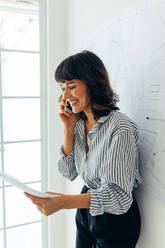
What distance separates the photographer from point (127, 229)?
3.05 ft

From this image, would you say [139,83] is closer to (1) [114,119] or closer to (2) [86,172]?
(1) [114,119]

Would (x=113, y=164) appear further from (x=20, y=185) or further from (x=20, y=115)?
(x=20, y=115)

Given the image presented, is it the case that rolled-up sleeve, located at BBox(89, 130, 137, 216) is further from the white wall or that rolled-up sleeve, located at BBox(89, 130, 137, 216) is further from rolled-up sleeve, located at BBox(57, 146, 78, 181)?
rolled-up sleeve, located at BBox(57, 146, 78, 181)

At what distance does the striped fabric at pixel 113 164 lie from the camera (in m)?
0.85

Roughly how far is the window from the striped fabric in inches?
39.0

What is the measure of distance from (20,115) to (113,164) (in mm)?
1197

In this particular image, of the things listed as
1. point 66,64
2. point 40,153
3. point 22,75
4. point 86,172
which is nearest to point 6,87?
point 22,75

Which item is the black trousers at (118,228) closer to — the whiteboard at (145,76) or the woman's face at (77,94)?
the whiteboard at (145,76)

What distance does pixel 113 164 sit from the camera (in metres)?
0.85

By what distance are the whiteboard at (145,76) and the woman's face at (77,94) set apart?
0.61ft

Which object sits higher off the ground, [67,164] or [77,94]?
[77,94]

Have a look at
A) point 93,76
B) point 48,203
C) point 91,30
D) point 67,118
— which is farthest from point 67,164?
point 91,30

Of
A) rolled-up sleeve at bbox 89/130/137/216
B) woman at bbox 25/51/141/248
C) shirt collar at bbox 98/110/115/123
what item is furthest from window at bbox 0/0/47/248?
rolled-up sleeve at bbox 89/130/137/216

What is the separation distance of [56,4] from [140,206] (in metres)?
1.46
